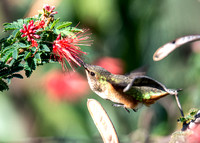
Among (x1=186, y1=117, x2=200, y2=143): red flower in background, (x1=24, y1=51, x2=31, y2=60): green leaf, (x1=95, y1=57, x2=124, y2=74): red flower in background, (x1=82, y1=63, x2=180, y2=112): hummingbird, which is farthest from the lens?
(x1=95, y1=57, x2=124, y2=74): red flower in background

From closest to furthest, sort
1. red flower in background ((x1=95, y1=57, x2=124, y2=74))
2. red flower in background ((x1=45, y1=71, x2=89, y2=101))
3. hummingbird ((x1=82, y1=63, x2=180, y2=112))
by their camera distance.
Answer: hummingbird ((x1=82, y1=63, x2=180, y2=112)), red flower in background ((x1=95, y1=57, x2=124, y2=74)), red flower in background ((x1=45, y1=71, x2=89, y2=101))

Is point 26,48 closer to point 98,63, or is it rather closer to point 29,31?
point 29,31

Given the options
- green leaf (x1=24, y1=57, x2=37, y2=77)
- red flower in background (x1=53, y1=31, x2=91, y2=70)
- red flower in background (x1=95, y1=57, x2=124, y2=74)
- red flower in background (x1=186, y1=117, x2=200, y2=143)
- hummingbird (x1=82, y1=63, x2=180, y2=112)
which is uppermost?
red flower in background (x1=95, y1=57, x2=124, y2=74)

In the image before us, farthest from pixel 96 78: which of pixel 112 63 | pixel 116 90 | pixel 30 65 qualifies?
pixel 112 63

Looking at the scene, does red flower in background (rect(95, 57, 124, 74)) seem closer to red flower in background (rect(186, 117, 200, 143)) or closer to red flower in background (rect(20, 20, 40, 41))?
red flower in background (rect(20, 20, 40, 41))

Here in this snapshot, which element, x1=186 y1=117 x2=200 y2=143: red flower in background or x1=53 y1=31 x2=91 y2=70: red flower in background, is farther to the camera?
x1=53 y1=31 x2=91 y2=70: red flower in background

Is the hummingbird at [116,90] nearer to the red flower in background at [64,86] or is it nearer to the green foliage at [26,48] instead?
the green foliage at [26,48]

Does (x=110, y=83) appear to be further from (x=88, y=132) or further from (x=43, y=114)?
(x=43, y=114)

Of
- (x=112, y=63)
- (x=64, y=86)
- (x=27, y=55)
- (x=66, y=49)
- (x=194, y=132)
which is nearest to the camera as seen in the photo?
(x=194, y=132)

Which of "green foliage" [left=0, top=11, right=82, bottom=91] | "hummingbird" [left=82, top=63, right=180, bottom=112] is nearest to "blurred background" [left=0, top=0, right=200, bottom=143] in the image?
"hummingbird" [left=82, top=63, right=180, bottom=112]
